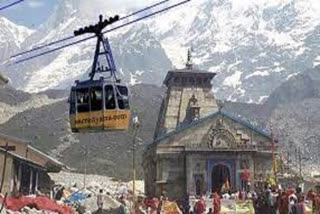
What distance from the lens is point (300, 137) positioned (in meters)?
176

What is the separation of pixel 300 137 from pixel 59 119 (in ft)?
198

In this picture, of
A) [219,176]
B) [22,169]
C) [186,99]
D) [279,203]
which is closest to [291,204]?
[279,203]

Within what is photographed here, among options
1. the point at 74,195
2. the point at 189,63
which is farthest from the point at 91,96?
the point at 189,63

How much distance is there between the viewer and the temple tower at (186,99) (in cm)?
6300

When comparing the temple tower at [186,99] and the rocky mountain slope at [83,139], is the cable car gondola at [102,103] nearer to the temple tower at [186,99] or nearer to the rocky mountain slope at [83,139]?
the temple tower at [186,99]

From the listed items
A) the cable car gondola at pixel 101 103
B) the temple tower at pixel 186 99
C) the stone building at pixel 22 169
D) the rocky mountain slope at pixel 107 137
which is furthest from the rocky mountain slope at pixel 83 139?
the cable car gondola at pixel 101 103

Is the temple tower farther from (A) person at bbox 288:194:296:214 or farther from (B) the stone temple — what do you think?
(A) person at bbox 288:194:296:214

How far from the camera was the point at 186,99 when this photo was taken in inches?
2539

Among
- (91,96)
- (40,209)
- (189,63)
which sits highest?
(189,63)

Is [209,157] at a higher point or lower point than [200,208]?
higher

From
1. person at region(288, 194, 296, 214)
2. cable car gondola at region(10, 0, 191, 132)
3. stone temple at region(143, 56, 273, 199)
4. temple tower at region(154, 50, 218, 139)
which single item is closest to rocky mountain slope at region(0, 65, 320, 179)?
temple tower at region(154, 50, 218, 139)

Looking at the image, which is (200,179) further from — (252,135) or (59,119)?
(59,119)

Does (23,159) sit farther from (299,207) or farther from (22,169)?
(299,207)

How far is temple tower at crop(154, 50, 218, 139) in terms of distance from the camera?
63.0 metres
